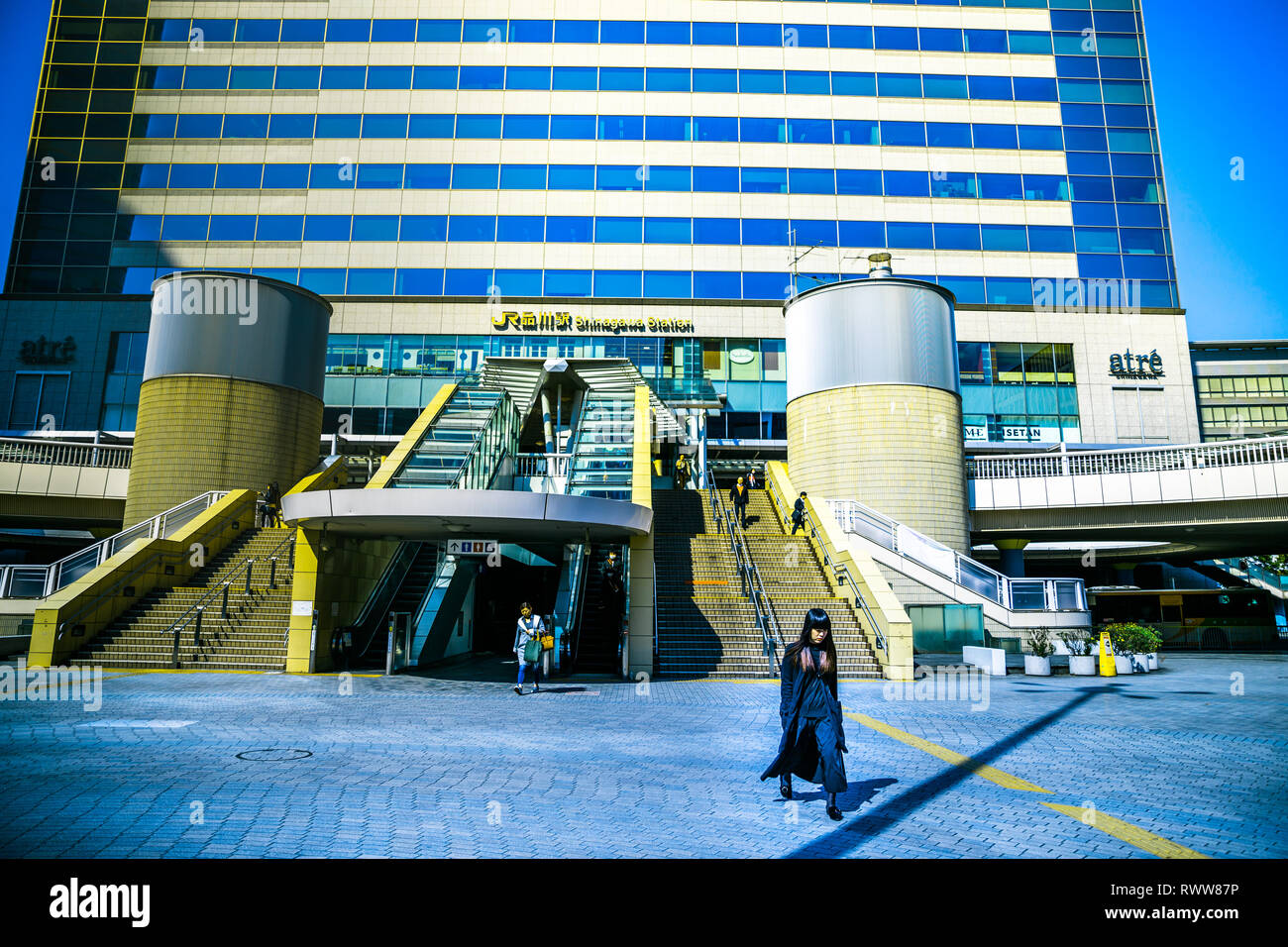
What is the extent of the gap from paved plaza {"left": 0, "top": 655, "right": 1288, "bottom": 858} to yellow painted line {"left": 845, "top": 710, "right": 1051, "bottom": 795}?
45 millimetres

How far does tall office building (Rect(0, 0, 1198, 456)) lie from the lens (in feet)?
131

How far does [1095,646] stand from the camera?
62.2 feet

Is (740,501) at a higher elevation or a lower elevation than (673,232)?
lower

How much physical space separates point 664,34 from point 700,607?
36584mm

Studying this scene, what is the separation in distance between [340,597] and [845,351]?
60.4ft

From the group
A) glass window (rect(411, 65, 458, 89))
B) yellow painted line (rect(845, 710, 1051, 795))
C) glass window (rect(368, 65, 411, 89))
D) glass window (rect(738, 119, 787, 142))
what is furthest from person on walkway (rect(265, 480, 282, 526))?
glass window (rect(738, 119, 787, 142))

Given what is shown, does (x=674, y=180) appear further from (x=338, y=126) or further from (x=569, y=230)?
(x=338, y=126)

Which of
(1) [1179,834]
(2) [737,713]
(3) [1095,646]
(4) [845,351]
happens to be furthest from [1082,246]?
(1) [1179,834]

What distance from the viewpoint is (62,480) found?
28.4 metres

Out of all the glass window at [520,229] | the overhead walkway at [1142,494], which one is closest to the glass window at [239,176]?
the glass window at [520,229]

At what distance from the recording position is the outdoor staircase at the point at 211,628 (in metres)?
17.1

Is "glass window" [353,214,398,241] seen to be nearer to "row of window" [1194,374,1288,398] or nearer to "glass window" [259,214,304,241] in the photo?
"glass window" [259,214,304,241]

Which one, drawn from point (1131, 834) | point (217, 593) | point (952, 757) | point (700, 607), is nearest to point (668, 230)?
point (700, 607)

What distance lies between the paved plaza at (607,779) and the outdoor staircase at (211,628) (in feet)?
14.6
